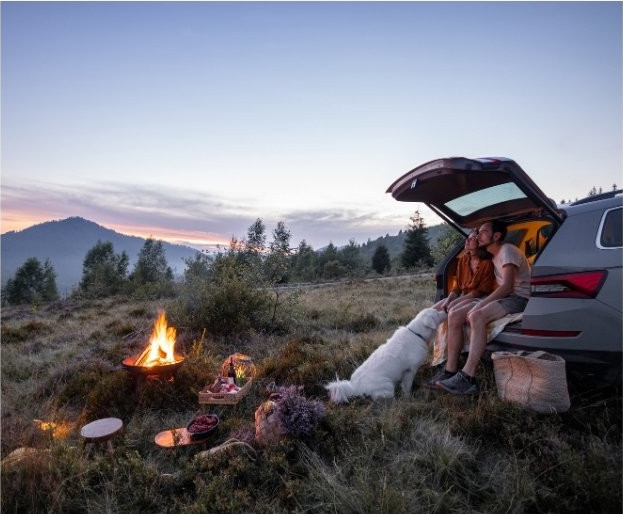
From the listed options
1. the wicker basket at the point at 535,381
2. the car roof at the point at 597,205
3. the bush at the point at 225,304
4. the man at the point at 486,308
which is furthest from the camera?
the bush at the point at 225,304

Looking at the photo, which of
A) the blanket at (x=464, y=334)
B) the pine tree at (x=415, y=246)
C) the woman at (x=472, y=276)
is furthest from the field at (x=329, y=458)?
the pine tree at (x=415, y=246)

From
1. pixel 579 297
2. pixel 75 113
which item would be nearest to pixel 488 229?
pixel 579 297

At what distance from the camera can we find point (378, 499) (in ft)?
7.35

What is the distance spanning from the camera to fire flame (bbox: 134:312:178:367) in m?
4.59

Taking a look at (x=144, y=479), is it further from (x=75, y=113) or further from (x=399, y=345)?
(x=75, y=113)

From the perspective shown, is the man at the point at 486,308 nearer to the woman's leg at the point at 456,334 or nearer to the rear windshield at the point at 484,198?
the woman's leg at the point at 456,334

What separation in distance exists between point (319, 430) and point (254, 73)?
31.3 feet

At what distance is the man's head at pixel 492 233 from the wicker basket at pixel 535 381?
5.44 feet

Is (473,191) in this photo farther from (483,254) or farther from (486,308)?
(486,308)

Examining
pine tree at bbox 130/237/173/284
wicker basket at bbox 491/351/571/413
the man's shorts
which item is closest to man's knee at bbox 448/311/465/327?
the man's shorts

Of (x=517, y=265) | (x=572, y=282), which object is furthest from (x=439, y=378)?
(x=572, y=282)

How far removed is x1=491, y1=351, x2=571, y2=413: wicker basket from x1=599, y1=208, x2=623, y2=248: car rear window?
1.13 metres

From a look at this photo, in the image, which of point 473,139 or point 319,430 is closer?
point 319,430

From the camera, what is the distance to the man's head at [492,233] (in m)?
4.52
